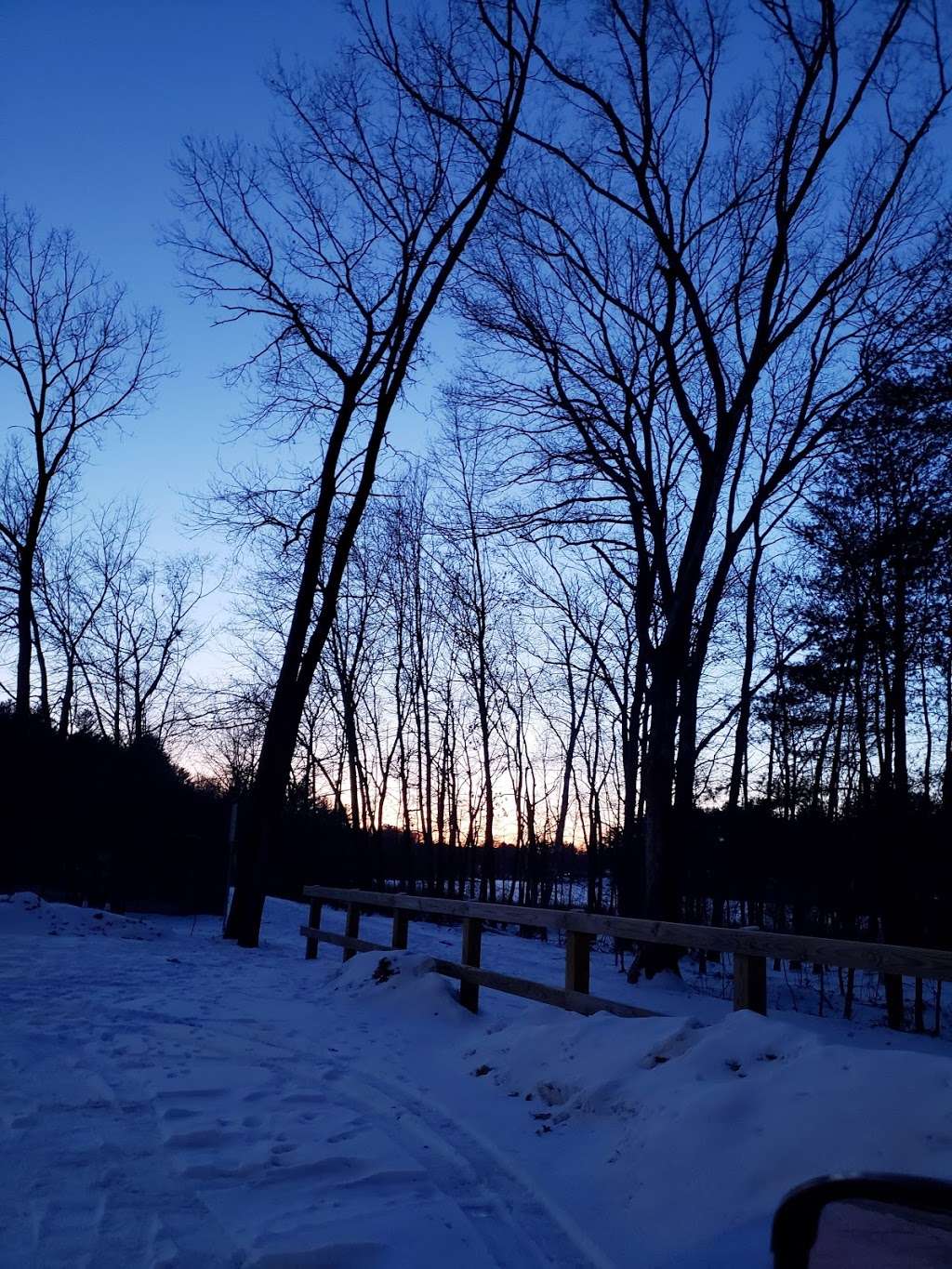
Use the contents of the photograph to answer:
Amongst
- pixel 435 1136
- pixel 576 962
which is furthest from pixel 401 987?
pixel 435 1136

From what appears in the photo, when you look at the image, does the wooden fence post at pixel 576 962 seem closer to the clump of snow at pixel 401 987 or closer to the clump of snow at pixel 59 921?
the clump of snow at pixel 401 987

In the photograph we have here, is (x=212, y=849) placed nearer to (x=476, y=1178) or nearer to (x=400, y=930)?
(x=400, y=930)

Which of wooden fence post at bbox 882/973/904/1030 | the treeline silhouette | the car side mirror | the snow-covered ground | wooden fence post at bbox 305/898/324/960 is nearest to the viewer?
the car side mirror

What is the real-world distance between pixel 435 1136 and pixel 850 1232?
3.86 metres

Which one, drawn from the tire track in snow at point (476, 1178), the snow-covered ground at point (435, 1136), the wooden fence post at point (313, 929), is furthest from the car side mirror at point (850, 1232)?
the wooden fence post at point (313, 929)

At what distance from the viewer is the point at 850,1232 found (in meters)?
1.36

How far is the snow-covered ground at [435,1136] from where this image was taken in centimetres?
335

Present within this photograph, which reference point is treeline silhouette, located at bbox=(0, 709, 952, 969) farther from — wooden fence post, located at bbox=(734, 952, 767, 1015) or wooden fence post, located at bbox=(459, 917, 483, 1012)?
wooden fence post, located at bbox=(734, 952, 767, 1015)

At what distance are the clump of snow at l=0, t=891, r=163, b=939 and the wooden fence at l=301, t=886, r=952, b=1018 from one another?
6.39 metres

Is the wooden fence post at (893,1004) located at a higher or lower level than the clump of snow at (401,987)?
lower

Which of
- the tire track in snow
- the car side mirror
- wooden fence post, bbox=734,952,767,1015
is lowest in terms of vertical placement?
the tire track in snow

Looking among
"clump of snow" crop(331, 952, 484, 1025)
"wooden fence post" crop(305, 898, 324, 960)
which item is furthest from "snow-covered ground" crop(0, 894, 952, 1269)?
"wooden fence post" crop(305, 898, 324, 960)

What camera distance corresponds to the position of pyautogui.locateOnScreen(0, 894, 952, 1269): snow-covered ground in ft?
11.0

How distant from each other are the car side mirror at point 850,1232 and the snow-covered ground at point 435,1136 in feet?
7.23
